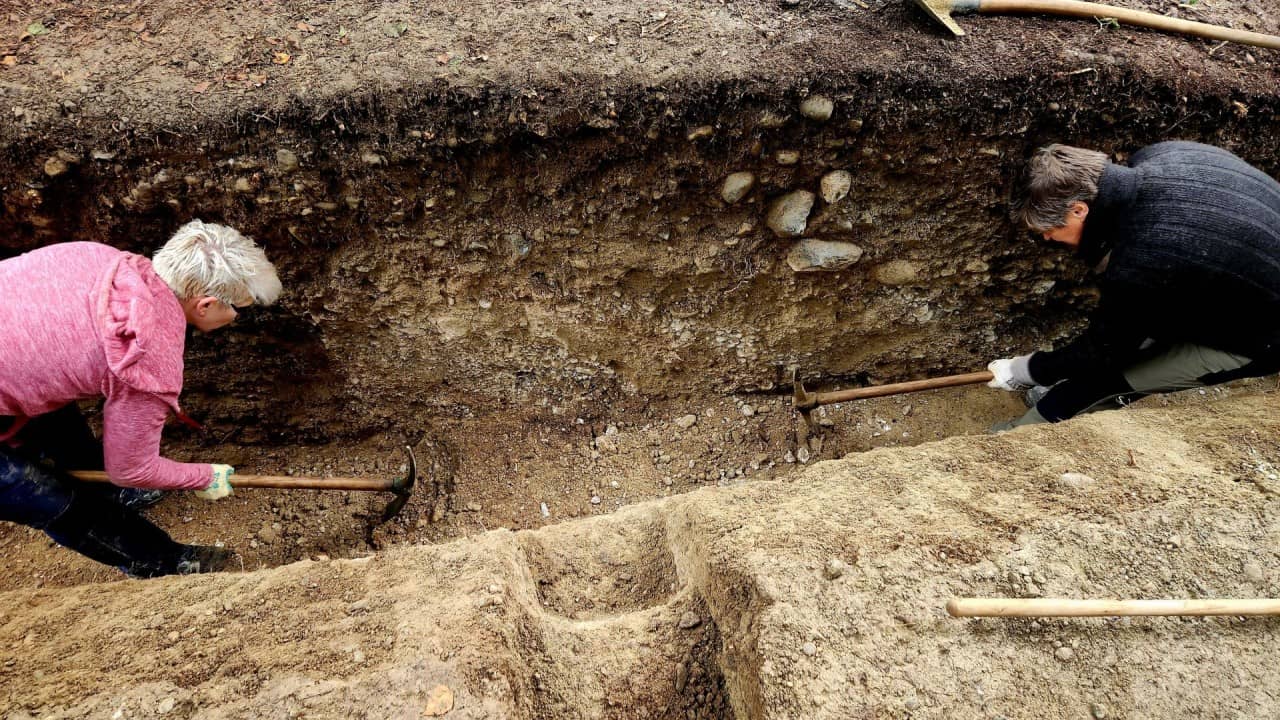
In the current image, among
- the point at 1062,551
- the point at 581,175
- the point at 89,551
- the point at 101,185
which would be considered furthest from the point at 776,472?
the point at 101,185

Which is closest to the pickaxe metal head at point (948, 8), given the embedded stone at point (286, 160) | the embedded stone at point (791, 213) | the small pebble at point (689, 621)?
the embedded stone at point (791, 213)

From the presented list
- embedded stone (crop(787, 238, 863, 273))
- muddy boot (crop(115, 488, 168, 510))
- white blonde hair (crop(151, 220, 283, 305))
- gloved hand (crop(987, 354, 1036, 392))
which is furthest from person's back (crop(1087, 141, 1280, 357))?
muddy boot (crop(115, 488, 168, 510))

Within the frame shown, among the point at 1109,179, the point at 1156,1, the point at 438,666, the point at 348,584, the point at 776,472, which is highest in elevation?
the point at 1156,1

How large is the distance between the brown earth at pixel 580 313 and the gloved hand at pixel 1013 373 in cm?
36

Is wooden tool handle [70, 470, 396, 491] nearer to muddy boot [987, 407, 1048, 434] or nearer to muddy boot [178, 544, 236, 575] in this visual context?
muddy boot [178, 544, 236, 575]

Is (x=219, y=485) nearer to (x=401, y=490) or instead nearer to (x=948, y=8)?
(x=401, y=490)

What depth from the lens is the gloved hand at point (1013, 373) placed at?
9.66 ft

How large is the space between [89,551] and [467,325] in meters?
1.82

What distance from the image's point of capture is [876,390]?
3.37 meters

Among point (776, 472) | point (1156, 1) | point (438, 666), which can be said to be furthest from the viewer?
point (776, 472)

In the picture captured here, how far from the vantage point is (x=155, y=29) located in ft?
9.66

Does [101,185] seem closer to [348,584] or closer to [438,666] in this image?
[348,584]

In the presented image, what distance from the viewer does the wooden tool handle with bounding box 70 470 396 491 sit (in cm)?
267

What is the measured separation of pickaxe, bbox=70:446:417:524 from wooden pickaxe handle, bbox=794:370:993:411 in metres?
2.05
